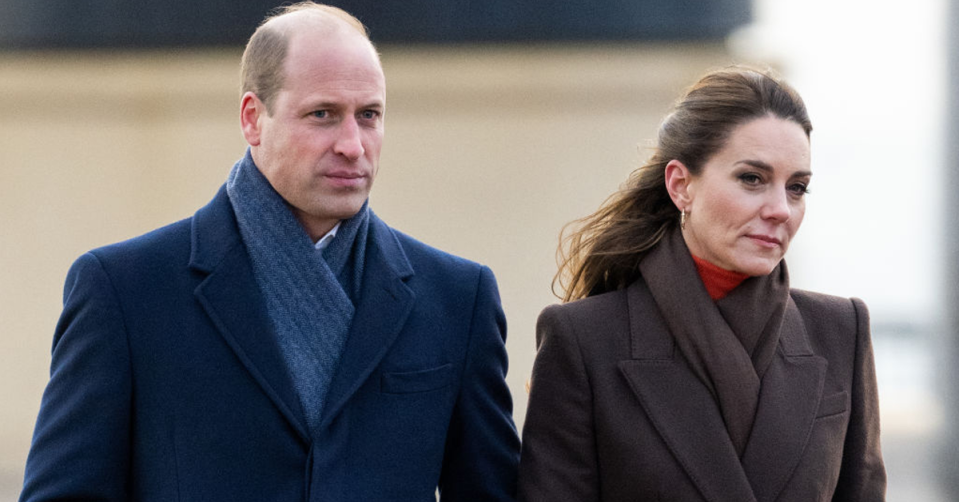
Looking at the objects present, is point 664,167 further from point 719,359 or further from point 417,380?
point 417,380

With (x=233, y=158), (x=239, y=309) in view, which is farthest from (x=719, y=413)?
(x=233, y=158)

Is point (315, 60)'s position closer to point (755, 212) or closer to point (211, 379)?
point (211, 379)

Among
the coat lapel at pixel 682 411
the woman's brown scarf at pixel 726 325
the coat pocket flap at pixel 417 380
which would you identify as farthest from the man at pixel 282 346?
the woman's brown scarf at pixel 726 325

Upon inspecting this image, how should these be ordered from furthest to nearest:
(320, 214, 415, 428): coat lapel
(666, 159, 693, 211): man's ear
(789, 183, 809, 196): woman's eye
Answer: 1. (666, 159, 693, 211): man's ear
2. (789, 183, 809, 196): woman's eye
3. (320, 214, 415, 428): coat lapel

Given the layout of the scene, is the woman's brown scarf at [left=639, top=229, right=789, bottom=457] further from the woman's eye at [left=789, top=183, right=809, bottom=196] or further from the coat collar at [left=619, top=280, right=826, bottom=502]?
the woman's eye at [left=789, top=183, right=809, bottom=196]

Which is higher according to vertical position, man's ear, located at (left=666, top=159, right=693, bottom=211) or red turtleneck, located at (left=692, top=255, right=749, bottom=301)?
man's ear, located at (left=666, top=159, right=693, bottom=211)

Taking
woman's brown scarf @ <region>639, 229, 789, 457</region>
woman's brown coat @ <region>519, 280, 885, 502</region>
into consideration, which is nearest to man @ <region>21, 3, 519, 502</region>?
woman's brown coat @ <region>519, 280, 885, 502</region>

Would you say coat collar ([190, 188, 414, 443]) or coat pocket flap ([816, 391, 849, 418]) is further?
coat pocket flap ([816, 391, 849, 418])

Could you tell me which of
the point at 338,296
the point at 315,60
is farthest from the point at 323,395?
the point at 315,60

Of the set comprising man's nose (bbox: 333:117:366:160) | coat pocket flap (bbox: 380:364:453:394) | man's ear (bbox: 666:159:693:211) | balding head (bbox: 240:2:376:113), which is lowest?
coat pocket flap (bbox: 380:364:453:394)

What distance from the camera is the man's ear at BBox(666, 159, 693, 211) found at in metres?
3.22

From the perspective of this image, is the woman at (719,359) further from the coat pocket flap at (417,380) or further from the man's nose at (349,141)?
the man's nose at (349,141)

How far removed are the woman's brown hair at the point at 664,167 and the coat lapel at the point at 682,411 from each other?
0.80ft

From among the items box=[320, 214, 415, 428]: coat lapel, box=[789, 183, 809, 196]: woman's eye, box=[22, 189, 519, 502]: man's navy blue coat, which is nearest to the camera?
box=[22, 189, 519, 502]: man's navy blue coat
